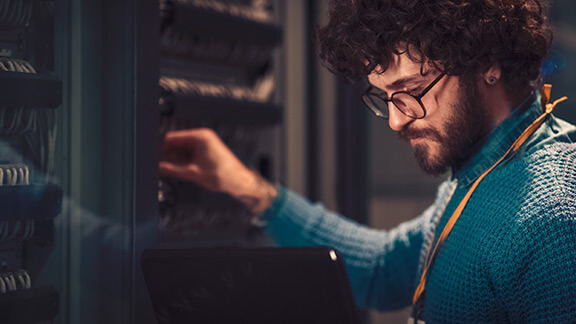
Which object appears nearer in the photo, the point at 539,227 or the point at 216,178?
the point at 539,227

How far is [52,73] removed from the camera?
0.85 m

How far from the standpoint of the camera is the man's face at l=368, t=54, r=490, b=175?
3.36 ft


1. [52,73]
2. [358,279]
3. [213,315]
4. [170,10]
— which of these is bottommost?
[358,279]

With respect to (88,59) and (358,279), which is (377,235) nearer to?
(358,279)

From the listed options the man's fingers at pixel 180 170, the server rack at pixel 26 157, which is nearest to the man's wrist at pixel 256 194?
the man's fingers at pixel 180 170

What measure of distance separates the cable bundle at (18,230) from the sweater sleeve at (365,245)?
653 mm

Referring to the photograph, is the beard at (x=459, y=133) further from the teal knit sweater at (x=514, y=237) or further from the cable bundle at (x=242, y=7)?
the cable bundle at (x=242, y=7)

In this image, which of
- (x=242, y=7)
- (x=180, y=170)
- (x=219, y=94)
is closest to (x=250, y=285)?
(x=180, y=170)

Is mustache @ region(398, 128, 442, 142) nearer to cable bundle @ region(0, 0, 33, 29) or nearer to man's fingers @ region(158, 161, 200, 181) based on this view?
man's fingers @ region(158, 161, 200, 181)

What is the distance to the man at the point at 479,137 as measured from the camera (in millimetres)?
882

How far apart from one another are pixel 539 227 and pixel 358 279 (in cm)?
57

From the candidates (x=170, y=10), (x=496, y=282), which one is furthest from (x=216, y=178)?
(x=496, y=282)

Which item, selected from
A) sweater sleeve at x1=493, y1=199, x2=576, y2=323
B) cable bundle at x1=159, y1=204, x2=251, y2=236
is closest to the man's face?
sweater sleeve at x1=493, y1=199, x2=576, y2=323

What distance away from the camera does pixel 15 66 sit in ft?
2.62
